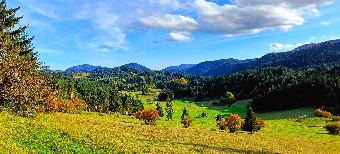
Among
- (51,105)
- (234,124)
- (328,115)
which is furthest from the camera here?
(328,115)

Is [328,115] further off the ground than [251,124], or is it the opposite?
[251,124]

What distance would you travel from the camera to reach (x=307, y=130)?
381 feet

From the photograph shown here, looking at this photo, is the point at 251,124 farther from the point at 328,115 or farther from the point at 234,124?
the point at 328,115

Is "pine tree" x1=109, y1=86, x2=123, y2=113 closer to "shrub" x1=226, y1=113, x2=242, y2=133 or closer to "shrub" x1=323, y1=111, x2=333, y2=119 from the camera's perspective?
"shrub" x1=226, y1=113, x2=242, y2=133

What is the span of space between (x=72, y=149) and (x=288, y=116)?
14908cm

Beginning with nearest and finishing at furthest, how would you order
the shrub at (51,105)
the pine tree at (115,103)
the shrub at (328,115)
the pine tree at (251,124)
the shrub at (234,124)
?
the shrub at (51,105) < the shrub at (234,124) < the pine tree at (251,124) < the shrub at (328,115) < the pine tree at (115,103)

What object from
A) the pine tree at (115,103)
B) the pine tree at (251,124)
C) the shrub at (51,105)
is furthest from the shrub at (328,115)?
the shrub at (51,105)

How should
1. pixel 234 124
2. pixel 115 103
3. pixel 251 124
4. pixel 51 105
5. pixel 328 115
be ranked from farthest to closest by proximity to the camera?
pixel 115 103 → pixel 328 115 → pixel 251 124 → pixel 234 124 → pixel 51 105

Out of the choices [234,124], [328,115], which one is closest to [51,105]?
[234,124]

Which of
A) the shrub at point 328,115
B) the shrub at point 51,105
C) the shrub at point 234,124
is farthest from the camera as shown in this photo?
A: the shrub at point 328,115

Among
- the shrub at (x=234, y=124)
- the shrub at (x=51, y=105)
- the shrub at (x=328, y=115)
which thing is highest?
the shrub at (x=51, y=105)

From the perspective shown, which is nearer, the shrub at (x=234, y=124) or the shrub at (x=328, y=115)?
the shrub at (x=234, y=124)

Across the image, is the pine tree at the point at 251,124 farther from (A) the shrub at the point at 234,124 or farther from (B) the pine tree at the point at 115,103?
(B) the pine tree at the point at 115,103

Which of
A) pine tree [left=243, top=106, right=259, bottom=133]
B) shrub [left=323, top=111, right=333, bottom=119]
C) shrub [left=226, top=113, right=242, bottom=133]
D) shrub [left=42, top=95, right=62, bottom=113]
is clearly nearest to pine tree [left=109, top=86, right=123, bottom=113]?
shrub [left=226, top=113, right=242, bottom=133]
